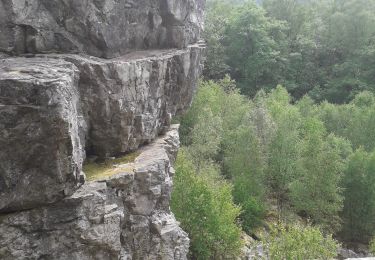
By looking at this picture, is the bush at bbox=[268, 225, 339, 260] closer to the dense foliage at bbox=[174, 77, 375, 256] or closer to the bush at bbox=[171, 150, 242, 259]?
the bush at bbox=[171, 150, 242, 259]

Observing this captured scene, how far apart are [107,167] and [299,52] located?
230 feet

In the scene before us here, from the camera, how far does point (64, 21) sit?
896 inches

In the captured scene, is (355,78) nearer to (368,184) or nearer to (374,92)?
(374,92)

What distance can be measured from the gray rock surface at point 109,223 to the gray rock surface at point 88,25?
21.4 feet

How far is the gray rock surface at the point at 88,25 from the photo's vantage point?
2111 cm

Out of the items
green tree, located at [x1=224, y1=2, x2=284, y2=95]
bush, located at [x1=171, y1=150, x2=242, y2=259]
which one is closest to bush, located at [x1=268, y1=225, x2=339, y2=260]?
bush, located at [x1=171, y1=150, x2=242, y2=259]

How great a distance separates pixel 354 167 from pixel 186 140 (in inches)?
704

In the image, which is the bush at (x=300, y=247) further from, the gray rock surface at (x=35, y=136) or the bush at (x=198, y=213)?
the gray rock surface at (x=35, y=136)

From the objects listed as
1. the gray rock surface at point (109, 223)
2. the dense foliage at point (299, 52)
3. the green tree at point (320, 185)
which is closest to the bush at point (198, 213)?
the gray rock surface at point (109, 223)

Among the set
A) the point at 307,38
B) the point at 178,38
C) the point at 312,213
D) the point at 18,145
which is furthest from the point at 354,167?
the point at 307,38

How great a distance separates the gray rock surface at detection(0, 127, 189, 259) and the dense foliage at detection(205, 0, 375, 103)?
57510 millimetres

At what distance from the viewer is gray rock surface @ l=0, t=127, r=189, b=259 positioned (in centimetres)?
1867

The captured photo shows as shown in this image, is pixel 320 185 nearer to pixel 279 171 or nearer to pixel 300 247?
pixel 279 171

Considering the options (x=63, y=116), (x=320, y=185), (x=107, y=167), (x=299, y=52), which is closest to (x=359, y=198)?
(x=320, y=185)
